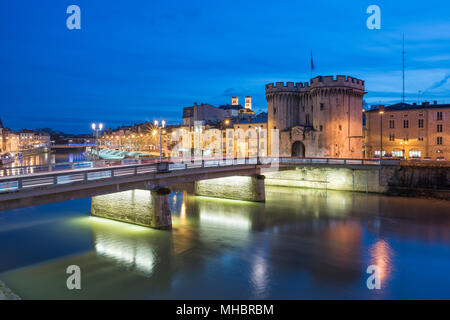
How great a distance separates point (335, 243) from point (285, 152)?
3320 centimetres

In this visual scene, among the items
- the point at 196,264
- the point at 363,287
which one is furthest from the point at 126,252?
the point at 363,287

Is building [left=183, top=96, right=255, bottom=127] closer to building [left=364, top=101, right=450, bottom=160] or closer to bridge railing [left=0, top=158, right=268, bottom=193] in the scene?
building [left=364, top=101, right=450, bottom=160]

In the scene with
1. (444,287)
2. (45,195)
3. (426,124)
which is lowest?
(444,287)

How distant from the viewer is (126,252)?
21719 millimetres

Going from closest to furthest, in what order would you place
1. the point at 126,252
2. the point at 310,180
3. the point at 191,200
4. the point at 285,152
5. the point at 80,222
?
1. the point at 126,252
2. the point at 80,222
3. the point at 191,200
4. the point at 310,180
5. the point at 285,152

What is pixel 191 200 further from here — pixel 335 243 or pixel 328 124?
pixel 328 124

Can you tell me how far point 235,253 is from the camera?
22031 mm

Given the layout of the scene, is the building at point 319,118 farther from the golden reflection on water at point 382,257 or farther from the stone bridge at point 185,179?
the golden reflection on water at point 382,257

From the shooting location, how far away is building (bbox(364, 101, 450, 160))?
51250mm

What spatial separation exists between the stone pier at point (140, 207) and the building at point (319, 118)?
3310 cm

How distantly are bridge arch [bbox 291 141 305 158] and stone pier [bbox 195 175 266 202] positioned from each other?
19.8 meters

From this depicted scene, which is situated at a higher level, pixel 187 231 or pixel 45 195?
pixel 45 195

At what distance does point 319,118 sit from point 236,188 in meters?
21.6

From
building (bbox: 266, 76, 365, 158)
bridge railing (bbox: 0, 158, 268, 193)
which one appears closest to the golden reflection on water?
bridge railing (bbox: 0, 158, 268, 193)
